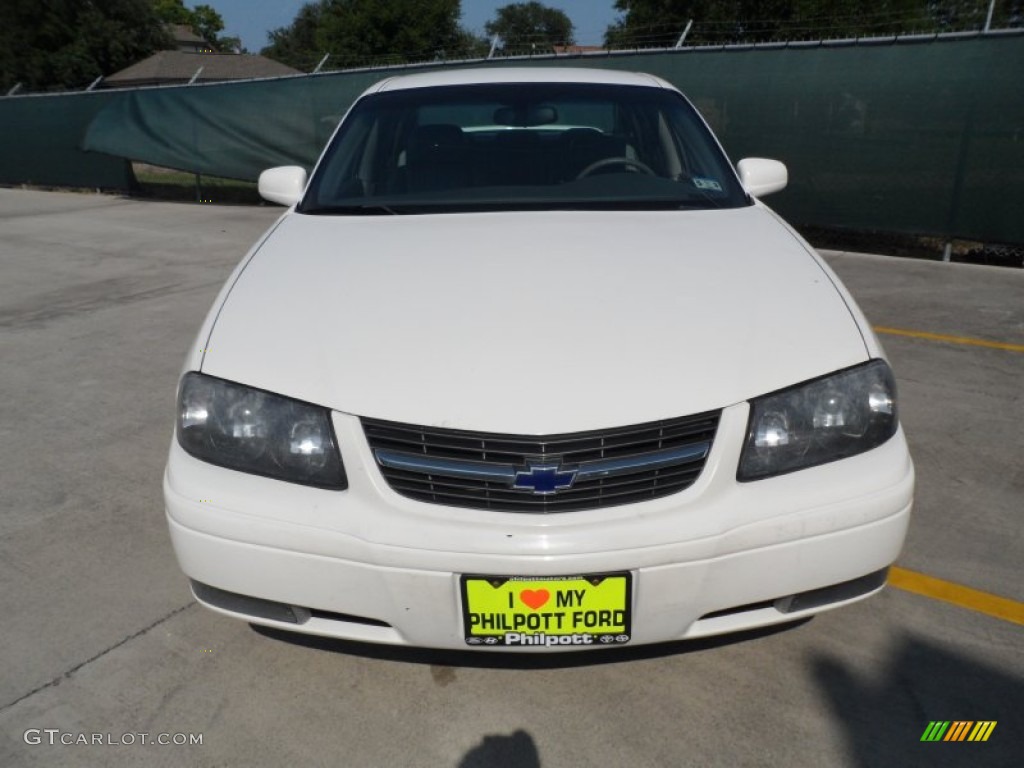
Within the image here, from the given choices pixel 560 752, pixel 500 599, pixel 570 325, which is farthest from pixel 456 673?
pixel 570 325

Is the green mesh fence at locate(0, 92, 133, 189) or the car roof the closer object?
the car roof

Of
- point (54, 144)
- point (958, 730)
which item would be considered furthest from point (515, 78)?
point (54, 144)

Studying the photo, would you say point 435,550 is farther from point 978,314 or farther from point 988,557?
point 978,314

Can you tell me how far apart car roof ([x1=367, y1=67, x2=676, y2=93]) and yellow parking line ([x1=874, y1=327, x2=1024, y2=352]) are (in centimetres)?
264

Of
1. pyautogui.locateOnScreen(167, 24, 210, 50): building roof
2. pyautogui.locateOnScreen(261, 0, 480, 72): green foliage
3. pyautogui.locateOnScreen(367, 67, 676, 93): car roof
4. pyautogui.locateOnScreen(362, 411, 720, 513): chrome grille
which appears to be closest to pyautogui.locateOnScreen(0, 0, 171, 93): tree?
pyautogui.locateOnScreen(261, 0, 480, 72): green foliage

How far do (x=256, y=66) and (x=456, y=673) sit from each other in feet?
196

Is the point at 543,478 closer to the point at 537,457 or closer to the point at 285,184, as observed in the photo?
the point at 537,457

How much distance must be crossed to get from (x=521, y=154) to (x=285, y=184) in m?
0.99

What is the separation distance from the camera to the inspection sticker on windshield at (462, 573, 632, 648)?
1.79 meters

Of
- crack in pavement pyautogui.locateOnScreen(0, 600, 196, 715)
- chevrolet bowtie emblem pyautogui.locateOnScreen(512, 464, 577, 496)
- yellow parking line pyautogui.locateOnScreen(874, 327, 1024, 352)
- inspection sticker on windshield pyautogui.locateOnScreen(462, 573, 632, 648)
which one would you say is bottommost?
yellow parking line pyautogui.locateOnScreen(874, 327, 1024, 352)

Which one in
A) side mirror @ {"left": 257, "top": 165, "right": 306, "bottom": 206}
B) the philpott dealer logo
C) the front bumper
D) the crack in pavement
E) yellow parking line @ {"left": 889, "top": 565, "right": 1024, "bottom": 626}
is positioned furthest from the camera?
side mirror @ {"left": 257, "top": 165, "right": 306, "bottom": 206}

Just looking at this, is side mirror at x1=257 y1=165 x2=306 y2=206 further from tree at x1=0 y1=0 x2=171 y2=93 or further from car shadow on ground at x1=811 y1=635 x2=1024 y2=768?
tree at x1=0 y1=0 x2=171 y2=93

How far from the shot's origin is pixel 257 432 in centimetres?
196

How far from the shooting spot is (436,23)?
49062 mm
